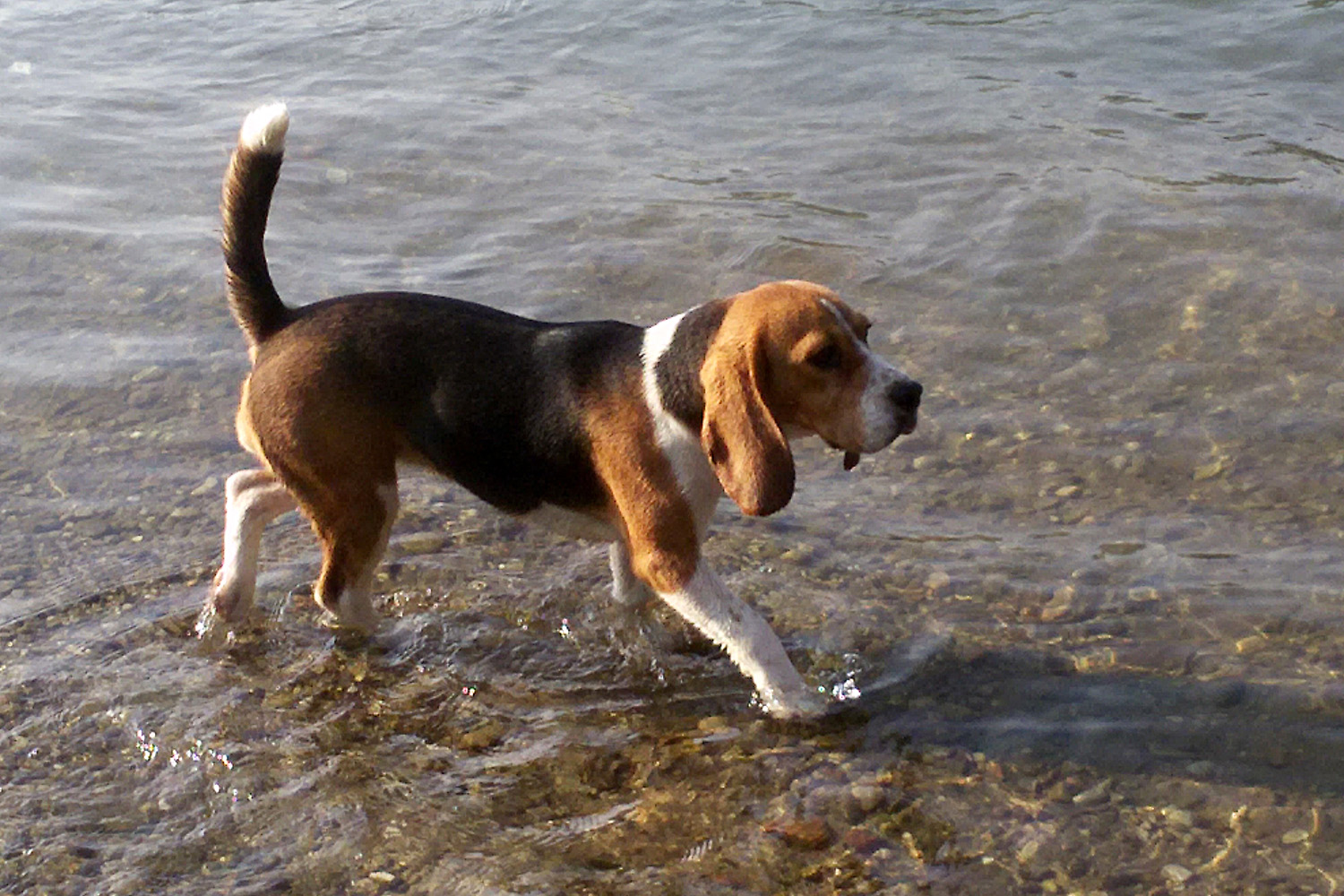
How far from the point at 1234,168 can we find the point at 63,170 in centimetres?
807

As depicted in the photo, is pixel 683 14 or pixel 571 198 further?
pixel 683 14

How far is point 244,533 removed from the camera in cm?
544

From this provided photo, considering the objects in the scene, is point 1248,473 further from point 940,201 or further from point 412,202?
point 412,202

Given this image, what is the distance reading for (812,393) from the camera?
461cm

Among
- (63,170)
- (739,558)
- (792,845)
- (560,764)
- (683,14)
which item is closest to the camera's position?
(792,845)

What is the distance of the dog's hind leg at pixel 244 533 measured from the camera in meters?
5.41

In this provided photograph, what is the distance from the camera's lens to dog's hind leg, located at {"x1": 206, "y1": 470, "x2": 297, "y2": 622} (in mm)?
5410

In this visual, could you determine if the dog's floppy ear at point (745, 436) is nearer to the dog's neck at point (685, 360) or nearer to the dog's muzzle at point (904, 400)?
the dog's neck at point (685, 360)

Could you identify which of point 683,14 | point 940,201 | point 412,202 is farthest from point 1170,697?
point 683,14

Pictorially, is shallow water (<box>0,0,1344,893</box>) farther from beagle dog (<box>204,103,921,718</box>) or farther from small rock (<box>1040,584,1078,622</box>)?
beagle dog (<box>204,103,921,718</box>)

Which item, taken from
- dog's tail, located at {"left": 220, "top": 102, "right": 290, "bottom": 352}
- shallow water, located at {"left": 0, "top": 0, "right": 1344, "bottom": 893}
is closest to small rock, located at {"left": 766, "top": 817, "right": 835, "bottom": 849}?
shallow water, located at {"left": 0, "top": 0, "right": 1344, "bottom": 893}

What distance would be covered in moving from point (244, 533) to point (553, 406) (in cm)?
132

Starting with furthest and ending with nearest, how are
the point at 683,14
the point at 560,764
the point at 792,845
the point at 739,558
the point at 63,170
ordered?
the point at 683,14
the point at 63,170
the point at 739,558
the point at 560,764
the point at 792,845

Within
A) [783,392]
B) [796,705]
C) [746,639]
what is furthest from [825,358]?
[796,705]
